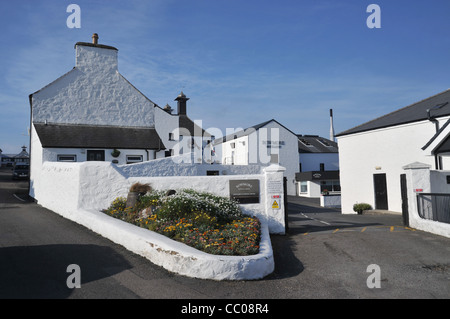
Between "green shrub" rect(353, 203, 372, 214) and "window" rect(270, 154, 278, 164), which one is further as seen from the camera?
"window" rect(270, 154, 278, 164)

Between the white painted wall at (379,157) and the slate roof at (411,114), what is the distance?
0.31 meters

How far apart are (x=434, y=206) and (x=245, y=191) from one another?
21.9 feet

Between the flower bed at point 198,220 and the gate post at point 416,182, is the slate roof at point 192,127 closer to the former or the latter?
the flower bed at point 198,220

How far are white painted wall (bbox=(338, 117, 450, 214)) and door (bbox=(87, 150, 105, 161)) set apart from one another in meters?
17.7

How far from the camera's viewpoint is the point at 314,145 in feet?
171

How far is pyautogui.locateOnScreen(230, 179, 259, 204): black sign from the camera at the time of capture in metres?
11.9

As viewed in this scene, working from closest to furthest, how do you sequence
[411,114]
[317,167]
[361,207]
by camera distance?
[411,114] → [361,207] → [317,167]

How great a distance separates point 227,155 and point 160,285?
43.4 metres

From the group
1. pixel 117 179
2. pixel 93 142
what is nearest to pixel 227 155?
pixel 93 142

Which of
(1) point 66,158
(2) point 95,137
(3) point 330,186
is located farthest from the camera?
(3) point 330,186

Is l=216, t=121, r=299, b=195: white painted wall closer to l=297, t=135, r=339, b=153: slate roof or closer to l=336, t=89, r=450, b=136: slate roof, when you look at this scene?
l=297, t=135, r=339, b=153: slate roof

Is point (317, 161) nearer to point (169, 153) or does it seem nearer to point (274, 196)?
point (169, 153)

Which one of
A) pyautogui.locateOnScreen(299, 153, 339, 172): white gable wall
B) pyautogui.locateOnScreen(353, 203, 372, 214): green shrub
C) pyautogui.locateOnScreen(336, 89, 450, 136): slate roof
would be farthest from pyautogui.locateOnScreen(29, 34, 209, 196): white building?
pyautogui.locateOnScreen(299, 153, 339, 172): white gable wall

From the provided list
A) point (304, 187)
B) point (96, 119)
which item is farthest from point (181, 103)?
point (304, 187)
